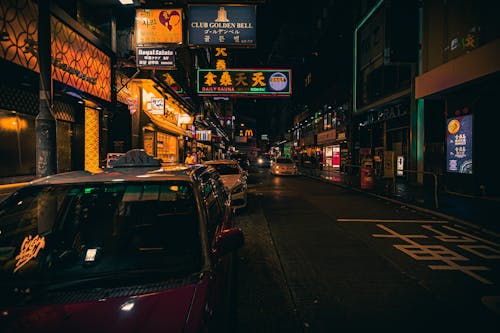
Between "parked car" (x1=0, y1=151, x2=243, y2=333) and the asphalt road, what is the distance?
147cm

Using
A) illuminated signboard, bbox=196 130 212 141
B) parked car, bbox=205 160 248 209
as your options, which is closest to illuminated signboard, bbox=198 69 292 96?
parked car, bbox=205 160 248 209

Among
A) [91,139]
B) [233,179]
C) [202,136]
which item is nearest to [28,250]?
[233,179]

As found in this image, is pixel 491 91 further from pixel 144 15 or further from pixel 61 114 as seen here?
pixel 61 114

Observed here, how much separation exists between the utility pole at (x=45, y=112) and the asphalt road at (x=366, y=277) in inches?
131

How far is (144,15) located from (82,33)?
2.32 metres

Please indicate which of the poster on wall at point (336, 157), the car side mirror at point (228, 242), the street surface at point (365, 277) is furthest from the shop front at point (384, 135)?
the car side mirror at point (228, 242)

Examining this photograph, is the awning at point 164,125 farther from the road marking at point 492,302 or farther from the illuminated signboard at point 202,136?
the road marking at point 492,302

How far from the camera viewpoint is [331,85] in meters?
35.8

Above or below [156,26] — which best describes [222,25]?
below

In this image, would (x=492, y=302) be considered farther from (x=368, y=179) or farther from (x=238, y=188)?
(x=368, y=179)

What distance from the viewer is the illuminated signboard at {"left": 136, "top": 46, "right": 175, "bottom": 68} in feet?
38.9

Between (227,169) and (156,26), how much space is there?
6.13 metres

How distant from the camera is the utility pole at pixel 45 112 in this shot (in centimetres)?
425

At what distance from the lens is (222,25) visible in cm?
1038
